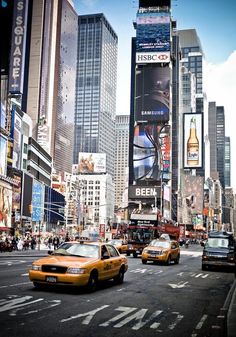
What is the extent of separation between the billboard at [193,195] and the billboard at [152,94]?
53507 mm

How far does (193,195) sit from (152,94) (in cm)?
5772

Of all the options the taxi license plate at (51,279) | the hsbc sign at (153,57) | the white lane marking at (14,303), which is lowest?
the white lane marking at (14,303)

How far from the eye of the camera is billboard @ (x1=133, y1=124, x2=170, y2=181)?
129m

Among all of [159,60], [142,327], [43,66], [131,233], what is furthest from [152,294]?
[43,66]

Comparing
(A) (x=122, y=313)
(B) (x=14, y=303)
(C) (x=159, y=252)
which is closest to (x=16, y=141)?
(C) (x=159, y=252)

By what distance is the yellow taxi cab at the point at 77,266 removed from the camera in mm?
11992

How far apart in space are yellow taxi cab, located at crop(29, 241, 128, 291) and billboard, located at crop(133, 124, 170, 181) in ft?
374

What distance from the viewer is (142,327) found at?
331 inches

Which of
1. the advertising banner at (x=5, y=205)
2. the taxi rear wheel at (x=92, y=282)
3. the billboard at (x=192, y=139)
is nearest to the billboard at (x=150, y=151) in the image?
the billboard at (x=192, y=139)

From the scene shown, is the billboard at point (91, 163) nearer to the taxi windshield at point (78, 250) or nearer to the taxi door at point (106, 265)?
the taxi door at point (106, 265)

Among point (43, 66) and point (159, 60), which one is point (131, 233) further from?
point (43, 66)

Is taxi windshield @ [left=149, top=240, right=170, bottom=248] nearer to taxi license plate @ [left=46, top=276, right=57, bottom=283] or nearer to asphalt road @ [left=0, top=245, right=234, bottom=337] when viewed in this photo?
asphalt road @ [left=0, top=245, right=234, bottom=337]

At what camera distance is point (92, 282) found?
12820 mm

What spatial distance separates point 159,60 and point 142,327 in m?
133
